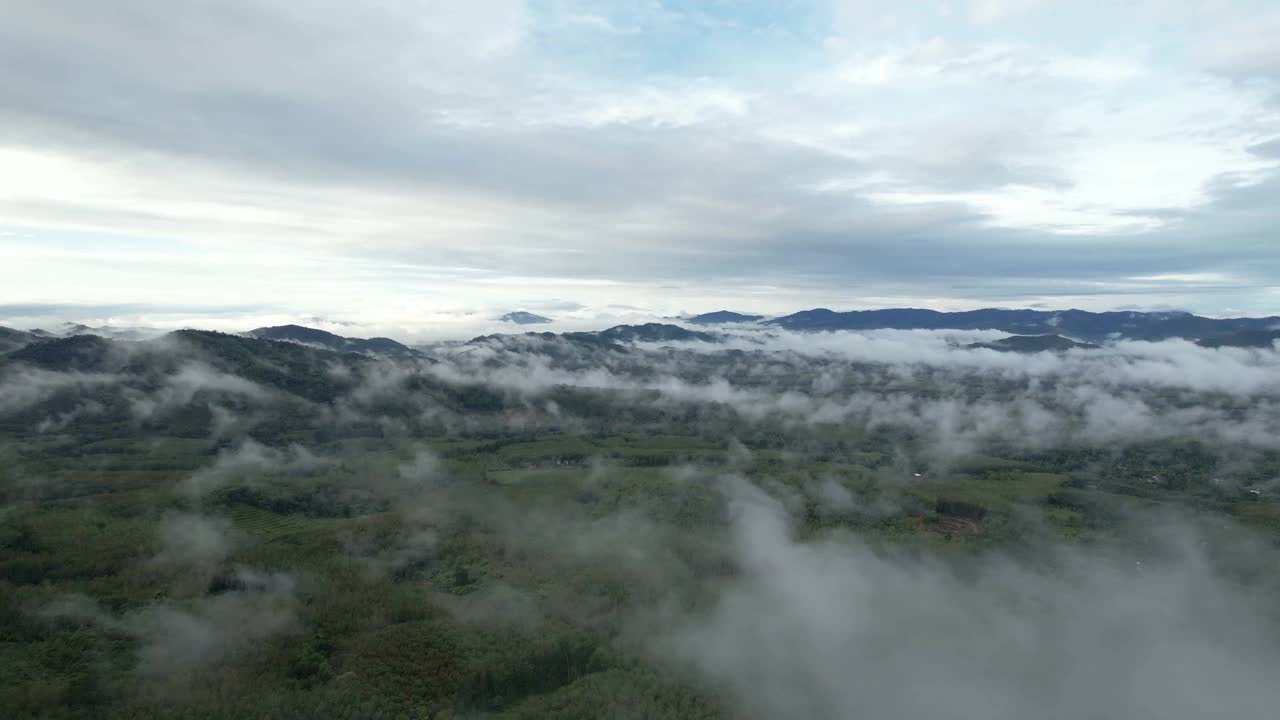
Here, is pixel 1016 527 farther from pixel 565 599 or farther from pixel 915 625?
pixel 565 599

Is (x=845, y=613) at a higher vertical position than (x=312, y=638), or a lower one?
lower

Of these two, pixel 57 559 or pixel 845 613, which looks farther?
pixel 845 613

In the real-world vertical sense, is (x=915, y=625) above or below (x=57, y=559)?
below

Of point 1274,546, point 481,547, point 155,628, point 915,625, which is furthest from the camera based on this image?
point 1274,546

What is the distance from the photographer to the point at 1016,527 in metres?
182

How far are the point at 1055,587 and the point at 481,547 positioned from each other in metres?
137

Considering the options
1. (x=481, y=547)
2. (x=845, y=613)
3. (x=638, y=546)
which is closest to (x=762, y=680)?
(x=845, y=613)

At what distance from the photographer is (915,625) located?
13862 cm

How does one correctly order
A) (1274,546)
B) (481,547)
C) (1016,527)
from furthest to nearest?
(1016,527), (1274,546), (481,547)

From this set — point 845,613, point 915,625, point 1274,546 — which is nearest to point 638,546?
point 845,613

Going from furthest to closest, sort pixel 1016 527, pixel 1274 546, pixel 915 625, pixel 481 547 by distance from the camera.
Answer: pixel 1016 527 < pixel 1274 546 < pixel 481 547 < pixel 915 625

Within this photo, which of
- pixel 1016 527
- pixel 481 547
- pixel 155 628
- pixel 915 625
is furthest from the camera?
pixel 1016 527

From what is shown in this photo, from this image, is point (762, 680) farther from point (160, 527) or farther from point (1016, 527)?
point (160, 527)

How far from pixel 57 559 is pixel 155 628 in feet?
122
